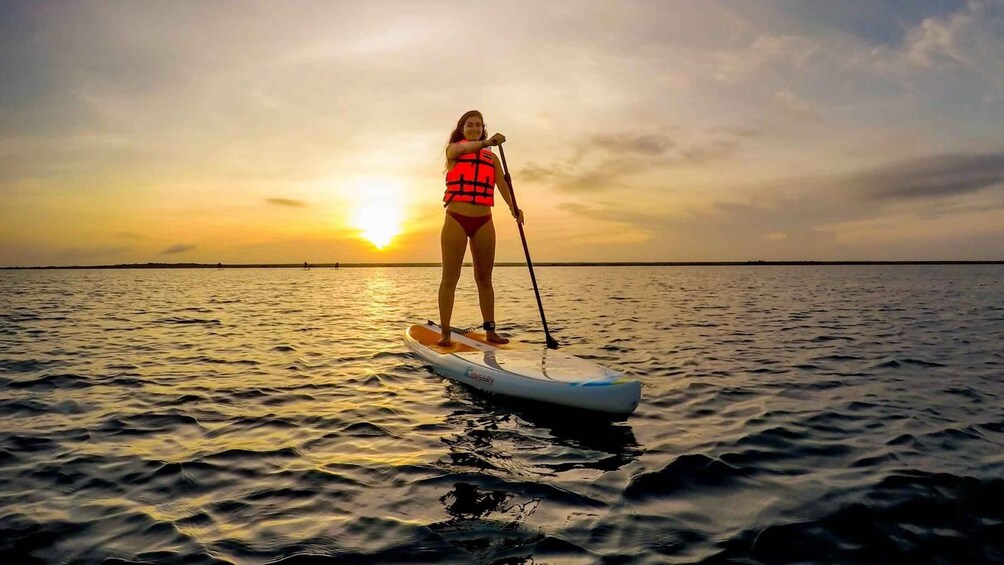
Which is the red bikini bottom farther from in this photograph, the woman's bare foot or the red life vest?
the woman's bare foot

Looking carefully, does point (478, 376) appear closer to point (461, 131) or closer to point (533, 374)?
point (533, 374)

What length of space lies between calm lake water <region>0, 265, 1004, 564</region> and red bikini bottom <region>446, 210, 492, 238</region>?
2.11 meters

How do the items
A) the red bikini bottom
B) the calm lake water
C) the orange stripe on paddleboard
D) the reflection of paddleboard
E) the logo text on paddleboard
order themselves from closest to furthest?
1. the calm lake water
2. the reflection of paddleboard
3. the logo text on paddleboard
4. the red bikini bottom
5. the orange stripe on paddleboard

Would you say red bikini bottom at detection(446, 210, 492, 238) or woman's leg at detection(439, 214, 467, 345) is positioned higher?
red bikini bottom at detection(446, 210, 492, 238)

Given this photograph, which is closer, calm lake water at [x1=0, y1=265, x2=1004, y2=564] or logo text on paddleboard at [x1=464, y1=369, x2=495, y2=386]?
calm lake water at [x1=0, y1=265, x2=1004, y2=564]

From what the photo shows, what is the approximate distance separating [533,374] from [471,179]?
3.03m

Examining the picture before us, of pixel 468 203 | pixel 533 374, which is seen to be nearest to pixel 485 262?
pixel 468 203

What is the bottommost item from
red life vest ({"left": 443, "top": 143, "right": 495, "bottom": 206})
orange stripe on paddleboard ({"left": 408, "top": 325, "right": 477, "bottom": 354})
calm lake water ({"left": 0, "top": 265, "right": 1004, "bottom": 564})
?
calm lake water ({"left": 0, "top": 265, "right": 1004, "bottom": 564})

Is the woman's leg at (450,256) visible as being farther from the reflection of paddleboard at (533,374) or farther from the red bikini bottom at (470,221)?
the reflection of paddleboard at (533,374)

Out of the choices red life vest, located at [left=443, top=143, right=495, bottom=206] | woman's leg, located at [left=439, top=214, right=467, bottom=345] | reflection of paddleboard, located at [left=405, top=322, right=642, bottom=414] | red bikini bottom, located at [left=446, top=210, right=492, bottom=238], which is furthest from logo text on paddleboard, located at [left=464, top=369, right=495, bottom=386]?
red life vest, located at [left=443, top=143, right=495, bottom=206]

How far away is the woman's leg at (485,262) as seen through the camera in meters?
7.85

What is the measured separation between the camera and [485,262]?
7930mm

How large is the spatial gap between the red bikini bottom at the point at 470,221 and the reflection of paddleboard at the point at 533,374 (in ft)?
5.33

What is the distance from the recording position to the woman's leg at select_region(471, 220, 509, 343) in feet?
25.8
